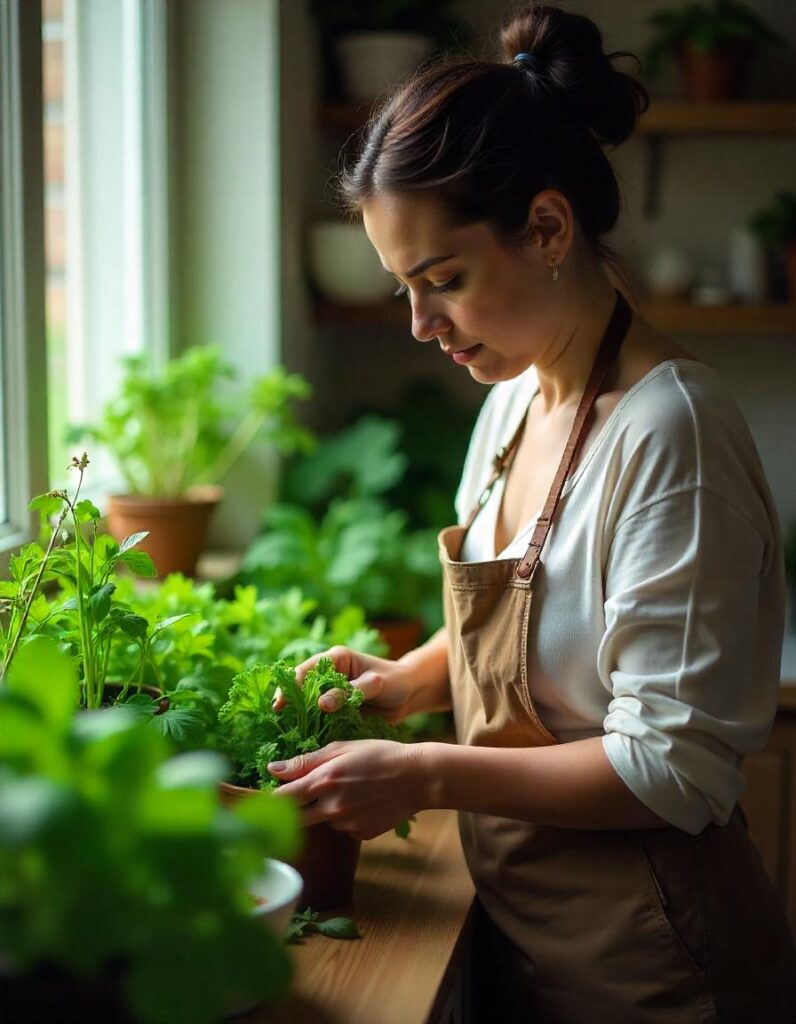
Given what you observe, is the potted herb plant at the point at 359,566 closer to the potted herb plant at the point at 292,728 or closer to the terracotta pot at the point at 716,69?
the potted herb plant at the point at 292,728

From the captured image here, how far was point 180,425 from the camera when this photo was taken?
2061mm

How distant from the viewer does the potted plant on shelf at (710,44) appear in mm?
2527

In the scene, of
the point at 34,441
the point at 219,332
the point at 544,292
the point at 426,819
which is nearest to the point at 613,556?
the point at 544,292

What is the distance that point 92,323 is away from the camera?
2.21 meters

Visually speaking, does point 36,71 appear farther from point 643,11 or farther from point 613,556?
point 643,11

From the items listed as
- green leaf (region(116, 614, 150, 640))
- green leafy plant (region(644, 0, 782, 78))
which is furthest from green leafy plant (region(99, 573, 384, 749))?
green leafy plant (region(644, 0, 782, 78))

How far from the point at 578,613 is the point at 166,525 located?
0.96 metres

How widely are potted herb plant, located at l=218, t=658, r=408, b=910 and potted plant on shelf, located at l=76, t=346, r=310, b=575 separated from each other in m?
0.87

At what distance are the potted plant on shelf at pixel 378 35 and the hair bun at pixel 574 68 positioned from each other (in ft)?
4.26

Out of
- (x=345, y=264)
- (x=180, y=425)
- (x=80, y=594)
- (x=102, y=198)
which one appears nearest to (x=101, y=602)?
(x=80, y=594)

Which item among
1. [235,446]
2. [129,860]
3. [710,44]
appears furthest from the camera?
[710,44]

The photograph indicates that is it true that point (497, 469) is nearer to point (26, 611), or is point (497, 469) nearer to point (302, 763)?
point (302, 763)

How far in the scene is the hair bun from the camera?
4.19ft

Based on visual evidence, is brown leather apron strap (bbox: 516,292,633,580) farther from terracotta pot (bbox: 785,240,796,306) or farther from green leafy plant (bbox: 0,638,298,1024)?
terracotta pot (bbox: 785,240,796,306)
